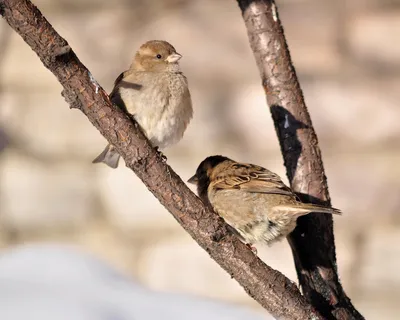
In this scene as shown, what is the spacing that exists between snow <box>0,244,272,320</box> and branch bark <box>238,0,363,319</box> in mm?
377

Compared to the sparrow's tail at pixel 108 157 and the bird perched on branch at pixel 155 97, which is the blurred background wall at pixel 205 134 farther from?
the sparrow's tail at pixel 108 157

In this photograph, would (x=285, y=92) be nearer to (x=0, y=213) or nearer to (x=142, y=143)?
(x=142, y=143)

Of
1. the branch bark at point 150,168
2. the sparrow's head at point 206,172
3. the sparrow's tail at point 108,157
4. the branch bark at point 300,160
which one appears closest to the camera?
the branch bark at point 150,168

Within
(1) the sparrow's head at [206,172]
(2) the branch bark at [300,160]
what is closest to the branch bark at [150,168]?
(2) the branch bark at [300,160]

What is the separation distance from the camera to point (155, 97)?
2082 millimetres

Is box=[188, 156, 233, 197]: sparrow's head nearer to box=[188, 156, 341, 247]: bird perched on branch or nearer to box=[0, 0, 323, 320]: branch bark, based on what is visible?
box=[188, 156, 341, 247]: bird perched on branch

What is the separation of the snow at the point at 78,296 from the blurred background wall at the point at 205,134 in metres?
1.79

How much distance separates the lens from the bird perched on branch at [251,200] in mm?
2158

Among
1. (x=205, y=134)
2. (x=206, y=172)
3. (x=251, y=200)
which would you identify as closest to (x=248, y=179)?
(x=251, y=200)

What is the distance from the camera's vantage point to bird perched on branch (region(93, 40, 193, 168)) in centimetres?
202

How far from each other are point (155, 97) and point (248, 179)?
1.38 ft

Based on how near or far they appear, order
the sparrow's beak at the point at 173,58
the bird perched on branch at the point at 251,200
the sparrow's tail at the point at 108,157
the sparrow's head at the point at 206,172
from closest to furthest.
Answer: the sparrow's tail at the point at 108,157, the bird perched on branch at the point at 251,200, the sparrow's beak at the point at 173,58, the sparrow's head at the point at 206,172

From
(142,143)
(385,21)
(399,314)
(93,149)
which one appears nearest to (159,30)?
(93,149)

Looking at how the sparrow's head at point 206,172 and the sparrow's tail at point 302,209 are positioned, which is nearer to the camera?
the sparrow's tail at point 302,209
